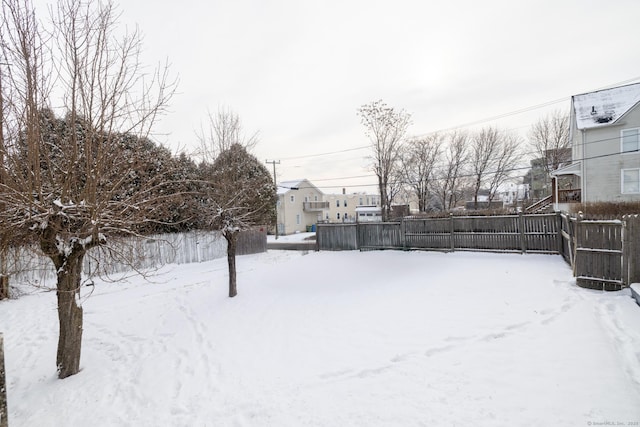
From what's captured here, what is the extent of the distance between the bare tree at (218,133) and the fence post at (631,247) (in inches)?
370

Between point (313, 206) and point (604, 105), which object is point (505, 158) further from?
point (313, 206)

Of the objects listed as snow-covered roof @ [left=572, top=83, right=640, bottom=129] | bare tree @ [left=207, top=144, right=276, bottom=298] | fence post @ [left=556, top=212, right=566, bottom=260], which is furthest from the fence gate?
snow-covered roof @ [left=572, top=83, right=640, bottom=129]

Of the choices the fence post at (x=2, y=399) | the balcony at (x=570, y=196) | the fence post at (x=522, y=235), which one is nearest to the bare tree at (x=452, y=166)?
the balcony at (x=570, y=196)

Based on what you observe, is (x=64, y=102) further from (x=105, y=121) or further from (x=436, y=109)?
(x=436, y=109)

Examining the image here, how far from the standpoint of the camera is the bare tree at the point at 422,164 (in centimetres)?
2948

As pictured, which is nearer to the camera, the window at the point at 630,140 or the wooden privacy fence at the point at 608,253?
the wooden privacy fence at the point at 608,253

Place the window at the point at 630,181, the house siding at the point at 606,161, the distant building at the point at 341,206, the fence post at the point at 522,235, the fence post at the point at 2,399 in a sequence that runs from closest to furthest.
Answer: the fence post at the point at 2,399
the fence post at the point at 522,235
the window at the point at 630,181
the house siding at the point at 606,161
the distant building at the point at 341,206

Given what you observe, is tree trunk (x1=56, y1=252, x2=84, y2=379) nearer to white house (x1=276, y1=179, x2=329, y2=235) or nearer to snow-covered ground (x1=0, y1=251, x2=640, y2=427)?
snow-covered ground (x1=0, y1=251, x2=640, y2=427)

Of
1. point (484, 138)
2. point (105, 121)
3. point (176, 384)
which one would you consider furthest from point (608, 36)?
point (484, 138)

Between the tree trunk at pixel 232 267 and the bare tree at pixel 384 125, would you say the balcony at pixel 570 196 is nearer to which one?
the bare tree at pixel 384 125

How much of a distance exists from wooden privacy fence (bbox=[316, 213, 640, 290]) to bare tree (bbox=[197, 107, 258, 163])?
6.70 meters

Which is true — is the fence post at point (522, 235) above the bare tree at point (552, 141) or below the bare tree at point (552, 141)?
below

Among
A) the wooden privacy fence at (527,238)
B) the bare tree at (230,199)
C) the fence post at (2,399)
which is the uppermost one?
the bare tree at (230,199)

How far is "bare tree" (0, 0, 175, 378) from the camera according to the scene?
366 cm
